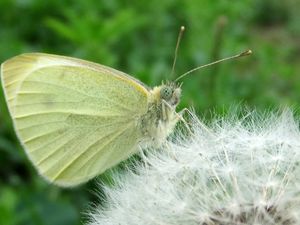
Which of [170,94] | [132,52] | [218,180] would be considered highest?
[170,94]

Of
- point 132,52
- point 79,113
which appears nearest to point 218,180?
point 79,113

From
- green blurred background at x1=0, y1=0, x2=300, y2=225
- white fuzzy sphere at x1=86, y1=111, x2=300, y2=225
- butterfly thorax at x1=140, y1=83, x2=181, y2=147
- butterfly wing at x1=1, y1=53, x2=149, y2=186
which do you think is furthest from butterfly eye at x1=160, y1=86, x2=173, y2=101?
green blurred background at x1=0, y1=0, x2=300, y2=225

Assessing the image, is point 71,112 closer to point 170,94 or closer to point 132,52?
point 170,94

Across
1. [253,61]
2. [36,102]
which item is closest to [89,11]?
[253,61]

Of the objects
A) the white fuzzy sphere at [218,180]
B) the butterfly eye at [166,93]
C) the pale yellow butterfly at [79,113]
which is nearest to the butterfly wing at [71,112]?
the pale yellow butterfly at [79,113]

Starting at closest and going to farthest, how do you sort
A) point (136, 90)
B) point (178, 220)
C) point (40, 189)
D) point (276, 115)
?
point (178, 220)
point (276, 115)
point (136, 90)
point (40, 189)

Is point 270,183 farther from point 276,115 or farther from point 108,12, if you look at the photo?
point 108,12
